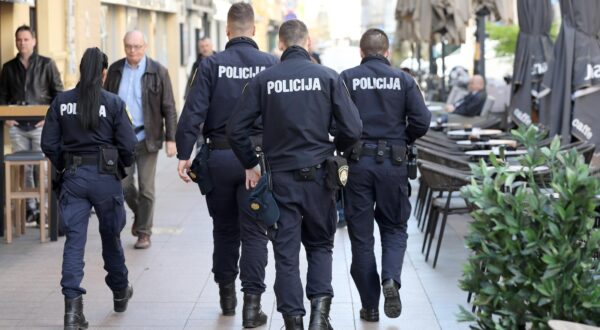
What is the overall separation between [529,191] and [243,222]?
2.63 meters

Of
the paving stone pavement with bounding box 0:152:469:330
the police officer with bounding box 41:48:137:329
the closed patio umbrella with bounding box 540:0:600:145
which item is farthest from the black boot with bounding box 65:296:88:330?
the closed patio umbrella with bounding box 540:0:600:145

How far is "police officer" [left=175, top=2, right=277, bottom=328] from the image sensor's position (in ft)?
24.4

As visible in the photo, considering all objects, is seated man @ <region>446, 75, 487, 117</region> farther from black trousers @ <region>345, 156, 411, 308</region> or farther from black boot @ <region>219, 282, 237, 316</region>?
black boot @ <region>219, 282, 237, 316</region>

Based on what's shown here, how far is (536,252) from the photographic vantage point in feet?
16.2

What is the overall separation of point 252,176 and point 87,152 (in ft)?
3.92

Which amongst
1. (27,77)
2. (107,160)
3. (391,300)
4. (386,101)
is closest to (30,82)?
(27,77)

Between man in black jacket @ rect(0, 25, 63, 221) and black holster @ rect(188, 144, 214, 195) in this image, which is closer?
black holster @ rect(188, 144, 214, 195)

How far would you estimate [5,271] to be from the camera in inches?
389

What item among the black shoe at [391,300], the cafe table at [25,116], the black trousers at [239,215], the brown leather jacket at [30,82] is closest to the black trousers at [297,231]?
the black trousers at [239,215]

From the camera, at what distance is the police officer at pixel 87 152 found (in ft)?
24.5

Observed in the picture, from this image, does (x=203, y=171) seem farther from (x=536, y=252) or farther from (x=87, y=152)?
(x=536, y=252)

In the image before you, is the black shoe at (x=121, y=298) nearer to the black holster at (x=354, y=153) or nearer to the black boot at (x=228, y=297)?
the black boot at (x=228, y=297)

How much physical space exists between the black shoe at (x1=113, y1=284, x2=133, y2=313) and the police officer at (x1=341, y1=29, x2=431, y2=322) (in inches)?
58.7

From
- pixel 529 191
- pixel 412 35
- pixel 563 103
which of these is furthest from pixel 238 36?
pixel 412 35
